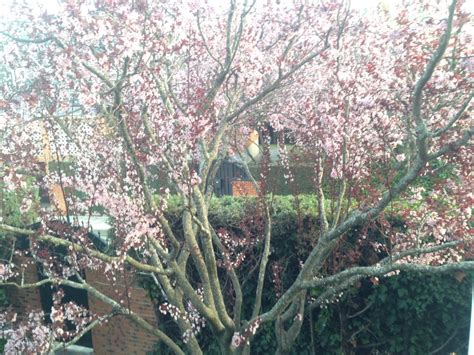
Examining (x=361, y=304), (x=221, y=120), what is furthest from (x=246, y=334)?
(x=221, y=120)

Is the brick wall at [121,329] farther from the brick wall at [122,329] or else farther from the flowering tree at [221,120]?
the flowering tree at [221,120]

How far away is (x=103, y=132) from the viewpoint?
228 inches

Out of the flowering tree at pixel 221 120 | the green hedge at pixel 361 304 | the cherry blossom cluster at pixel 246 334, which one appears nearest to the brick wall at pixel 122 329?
the green hedge at pixel 361 304

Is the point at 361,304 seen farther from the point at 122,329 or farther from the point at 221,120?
the point at 122,329

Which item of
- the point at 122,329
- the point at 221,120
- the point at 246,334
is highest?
the point at 221,120

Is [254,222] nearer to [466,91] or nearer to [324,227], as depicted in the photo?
[324,227]

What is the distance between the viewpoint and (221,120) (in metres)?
5.15

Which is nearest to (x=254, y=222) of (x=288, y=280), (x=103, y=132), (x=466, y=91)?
(x=288, y=280)

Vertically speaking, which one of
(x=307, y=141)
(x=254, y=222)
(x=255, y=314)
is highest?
(x=307, y=141)

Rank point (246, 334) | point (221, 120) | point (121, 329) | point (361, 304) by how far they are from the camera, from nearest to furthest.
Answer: point (246, 334), point (221, 120), point (361, 304), point (121, 329)

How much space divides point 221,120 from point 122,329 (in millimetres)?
4176

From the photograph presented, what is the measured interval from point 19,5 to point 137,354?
5244 millimetres

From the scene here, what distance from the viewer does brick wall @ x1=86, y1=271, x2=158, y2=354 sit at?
23.9 ft

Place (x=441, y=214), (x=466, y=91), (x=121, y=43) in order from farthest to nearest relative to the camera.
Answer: (x=441, y=214)
(x=121, y=43)
(x=466, y=91)
